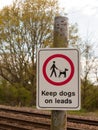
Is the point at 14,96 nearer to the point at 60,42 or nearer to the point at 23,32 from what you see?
the point at 23,32

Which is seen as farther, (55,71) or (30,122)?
(30,122)

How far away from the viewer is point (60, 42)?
3438mm

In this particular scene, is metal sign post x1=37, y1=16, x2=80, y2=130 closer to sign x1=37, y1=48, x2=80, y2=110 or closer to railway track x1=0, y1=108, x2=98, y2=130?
sign x1=37, y1=48, x2=80, y2=110

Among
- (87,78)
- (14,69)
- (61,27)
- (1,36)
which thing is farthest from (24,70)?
(61,27)

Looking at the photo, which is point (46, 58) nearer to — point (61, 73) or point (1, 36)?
point (61, 73)

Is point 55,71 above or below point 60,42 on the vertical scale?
below

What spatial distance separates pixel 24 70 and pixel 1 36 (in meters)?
4.04

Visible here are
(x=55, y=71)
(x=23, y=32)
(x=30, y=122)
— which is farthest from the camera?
(x=23, y=32)

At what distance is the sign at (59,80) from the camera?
11.1 ft

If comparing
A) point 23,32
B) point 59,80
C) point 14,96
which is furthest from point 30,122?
point 23,32

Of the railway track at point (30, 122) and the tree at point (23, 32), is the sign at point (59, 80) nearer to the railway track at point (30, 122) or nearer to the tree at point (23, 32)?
the railway track at point (30, 122)

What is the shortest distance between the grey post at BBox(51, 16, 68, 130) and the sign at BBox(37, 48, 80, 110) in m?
0.05

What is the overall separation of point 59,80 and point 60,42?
13.5 inches

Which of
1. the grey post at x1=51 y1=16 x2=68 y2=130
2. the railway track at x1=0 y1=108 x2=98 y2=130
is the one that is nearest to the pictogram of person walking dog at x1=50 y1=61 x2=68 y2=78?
the grey post at x1=51 y1=16 x2=68 y2=130
